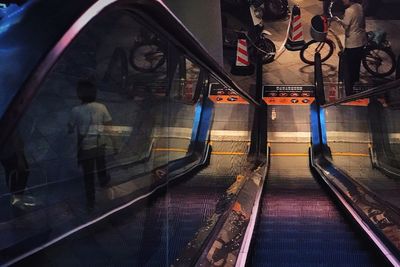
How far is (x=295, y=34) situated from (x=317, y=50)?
1.06 meters

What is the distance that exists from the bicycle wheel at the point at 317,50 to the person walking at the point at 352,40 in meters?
1.46

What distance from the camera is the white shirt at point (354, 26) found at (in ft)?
26.7

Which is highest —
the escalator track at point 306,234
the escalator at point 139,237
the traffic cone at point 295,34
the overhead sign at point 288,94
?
the traffic cone at point 295,34

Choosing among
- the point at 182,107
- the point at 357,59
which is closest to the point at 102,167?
the point at 182,107

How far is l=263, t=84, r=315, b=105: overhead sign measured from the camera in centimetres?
935

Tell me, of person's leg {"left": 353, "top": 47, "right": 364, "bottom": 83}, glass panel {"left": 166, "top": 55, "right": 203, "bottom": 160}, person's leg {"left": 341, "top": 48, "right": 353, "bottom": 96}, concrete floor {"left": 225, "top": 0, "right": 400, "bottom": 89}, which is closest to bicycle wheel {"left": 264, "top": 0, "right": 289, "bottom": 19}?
concrete floor {"left": 225, "top": 0, "right": 400, "bottom": 89}

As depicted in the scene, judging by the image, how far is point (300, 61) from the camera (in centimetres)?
1110

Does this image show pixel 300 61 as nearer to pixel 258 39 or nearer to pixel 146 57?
pixel 258 39

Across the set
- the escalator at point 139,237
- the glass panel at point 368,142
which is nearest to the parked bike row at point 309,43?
the glass panel at point 368,142

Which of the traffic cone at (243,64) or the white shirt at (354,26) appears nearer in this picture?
the white shirt at (354,26)

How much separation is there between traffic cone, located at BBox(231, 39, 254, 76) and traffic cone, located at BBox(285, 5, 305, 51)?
1.38 m

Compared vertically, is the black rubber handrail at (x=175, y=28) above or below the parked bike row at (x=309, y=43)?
below

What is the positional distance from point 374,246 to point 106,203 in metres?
1.92

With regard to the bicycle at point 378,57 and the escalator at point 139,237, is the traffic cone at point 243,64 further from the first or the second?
the escalator at point 139,237
